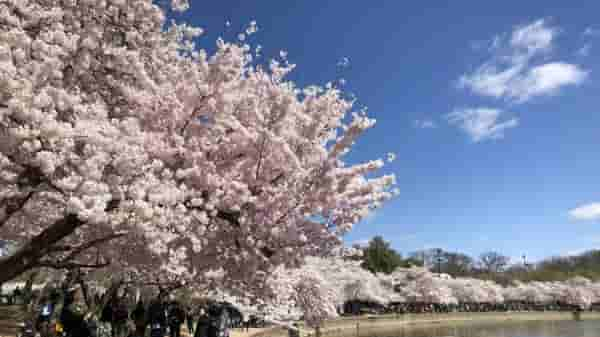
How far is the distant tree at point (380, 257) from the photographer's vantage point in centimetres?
5538

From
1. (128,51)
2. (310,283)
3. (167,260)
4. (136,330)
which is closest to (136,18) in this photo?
(128,51)

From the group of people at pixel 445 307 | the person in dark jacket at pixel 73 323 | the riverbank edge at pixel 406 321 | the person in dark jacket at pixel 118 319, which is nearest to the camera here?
the person in dark jacket at pixel 73 323

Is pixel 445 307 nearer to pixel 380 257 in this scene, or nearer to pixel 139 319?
pixel 380 257

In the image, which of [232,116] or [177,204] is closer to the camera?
[177,204]

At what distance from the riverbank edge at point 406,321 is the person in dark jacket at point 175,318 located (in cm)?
552

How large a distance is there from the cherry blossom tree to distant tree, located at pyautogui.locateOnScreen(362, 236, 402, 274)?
50.6 m

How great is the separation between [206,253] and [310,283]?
401cm

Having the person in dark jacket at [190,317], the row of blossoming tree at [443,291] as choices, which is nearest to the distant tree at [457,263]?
the row of blossoming tree at [443,291]

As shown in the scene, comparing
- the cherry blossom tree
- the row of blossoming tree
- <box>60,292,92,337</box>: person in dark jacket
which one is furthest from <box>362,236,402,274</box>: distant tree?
the cherry blossom tree

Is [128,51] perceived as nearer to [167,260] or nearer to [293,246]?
[167,260]

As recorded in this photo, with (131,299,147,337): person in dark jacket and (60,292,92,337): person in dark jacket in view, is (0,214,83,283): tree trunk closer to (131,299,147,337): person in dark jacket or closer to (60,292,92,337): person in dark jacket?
(60,292,92,337): person in dark jacket

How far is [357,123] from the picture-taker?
5.50 meters

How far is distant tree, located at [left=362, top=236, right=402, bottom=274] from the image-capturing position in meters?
55.4

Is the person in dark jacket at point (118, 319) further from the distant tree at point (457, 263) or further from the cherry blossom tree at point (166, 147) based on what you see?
the distant tree at point (457, 263)
